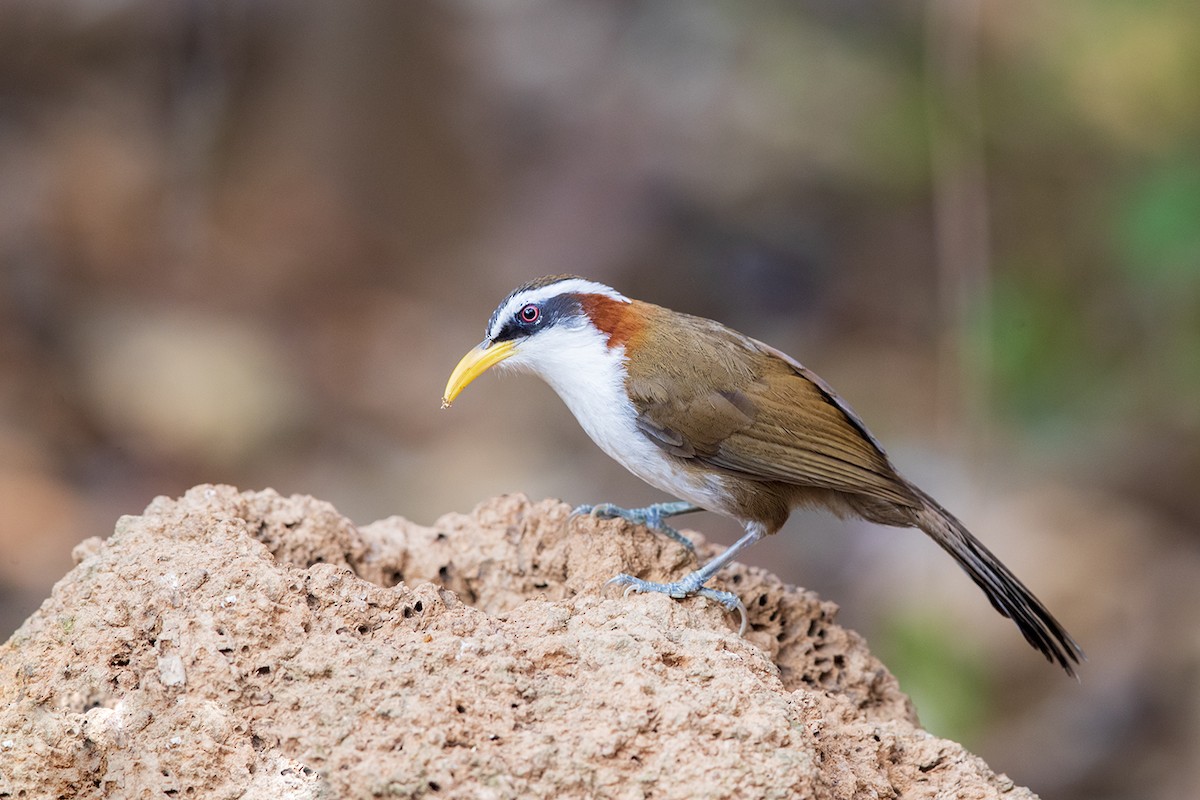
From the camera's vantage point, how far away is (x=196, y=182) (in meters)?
11.9

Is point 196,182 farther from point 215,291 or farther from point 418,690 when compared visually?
point 418,690

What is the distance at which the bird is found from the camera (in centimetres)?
487

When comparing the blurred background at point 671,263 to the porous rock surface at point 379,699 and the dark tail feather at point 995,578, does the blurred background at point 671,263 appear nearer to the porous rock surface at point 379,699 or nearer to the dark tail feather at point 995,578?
the dark tail feather at point 995,578

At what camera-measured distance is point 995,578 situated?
484cm

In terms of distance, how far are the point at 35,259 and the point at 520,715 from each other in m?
9.05

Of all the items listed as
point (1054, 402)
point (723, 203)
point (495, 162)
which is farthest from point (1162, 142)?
point (495, 162)

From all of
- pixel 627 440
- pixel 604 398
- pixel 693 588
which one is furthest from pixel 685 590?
pixel 604 398

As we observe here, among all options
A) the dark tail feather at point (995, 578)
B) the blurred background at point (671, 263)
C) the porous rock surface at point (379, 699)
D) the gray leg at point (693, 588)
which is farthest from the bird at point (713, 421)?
the blurred background at point (671, 263)

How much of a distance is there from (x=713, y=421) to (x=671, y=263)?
23.3ft

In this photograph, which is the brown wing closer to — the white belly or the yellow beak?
the white belly

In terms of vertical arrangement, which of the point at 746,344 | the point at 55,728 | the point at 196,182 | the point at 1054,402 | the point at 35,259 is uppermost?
the point at 196,182

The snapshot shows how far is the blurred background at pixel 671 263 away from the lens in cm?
926

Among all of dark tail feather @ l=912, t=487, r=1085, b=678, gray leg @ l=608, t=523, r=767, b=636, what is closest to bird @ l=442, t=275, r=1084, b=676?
dark tail feather @ l=912, t=487, r=1085, b=678

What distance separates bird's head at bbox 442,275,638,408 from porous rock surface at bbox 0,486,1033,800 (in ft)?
4.42
